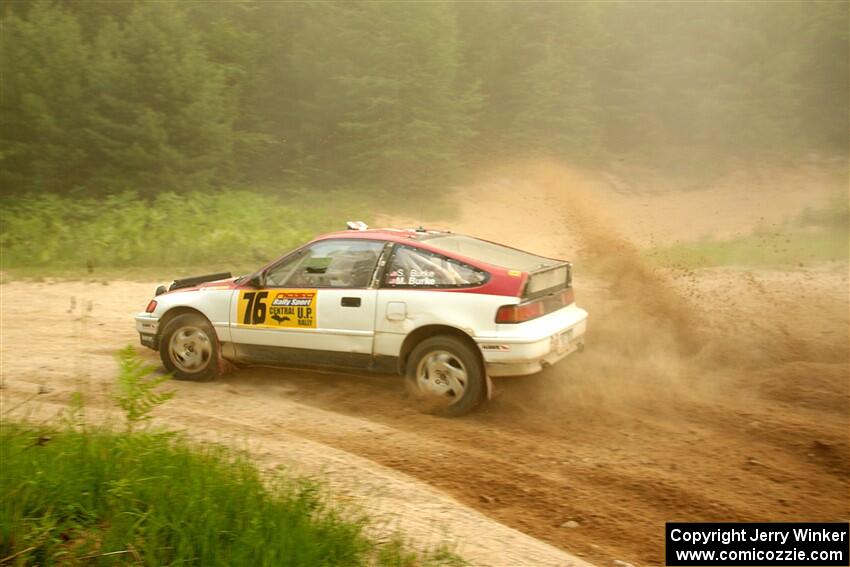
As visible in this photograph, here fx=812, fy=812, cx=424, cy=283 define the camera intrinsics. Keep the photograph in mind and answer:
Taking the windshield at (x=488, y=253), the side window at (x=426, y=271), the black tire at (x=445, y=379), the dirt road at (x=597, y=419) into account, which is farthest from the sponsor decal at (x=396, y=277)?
the dirt road at (x=597, y=419)

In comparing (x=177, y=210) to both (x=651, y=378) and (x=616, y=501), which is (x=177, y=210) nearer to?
(x=651, y=378)

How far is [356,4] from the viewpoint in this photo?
87.0ft

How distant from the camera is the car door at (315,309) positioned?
7047 millimetres

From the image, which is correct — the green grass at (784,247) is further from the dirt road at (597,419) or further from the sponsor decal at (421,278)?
→ the sponsor decal at (421,278)

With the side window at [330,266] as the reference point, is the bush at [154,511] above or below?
below

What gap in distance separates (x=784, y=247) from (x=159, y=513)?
16978mm

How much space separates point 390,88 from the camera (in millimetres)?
25391

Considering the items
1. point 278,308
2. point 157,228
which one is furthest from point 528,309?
point 157,228

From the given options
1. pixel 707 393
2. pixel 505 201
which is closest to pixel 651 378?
pixel 707 393

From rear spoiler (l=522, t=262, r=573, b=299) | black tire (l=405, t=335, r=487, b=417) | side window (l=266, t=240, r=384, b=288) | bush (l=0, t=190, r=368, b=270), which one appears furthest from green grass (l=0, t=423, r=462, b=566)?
bush (l=0, t=190, r=368, b=270)

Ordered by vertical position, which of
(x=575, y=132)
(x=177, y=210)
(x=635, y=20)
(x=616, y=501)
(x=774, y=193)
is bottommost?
(x=616, y=501)

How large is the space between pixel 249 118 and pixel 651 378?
71.5ft

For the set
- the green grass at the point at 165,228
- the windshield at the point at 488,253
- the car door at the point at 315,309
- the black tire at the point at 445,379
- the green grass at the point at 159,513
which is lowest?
the green grass at the point at 159,513

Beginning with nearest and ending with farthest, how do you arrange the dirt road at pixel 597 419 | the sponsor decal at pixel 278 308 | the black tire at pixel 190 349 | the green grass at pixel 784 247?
the dirt road at pixel 597 419
the sponsor decal at pixel 278 308
the black tire at pixel 190 349
the green grass at pixel 784 247
